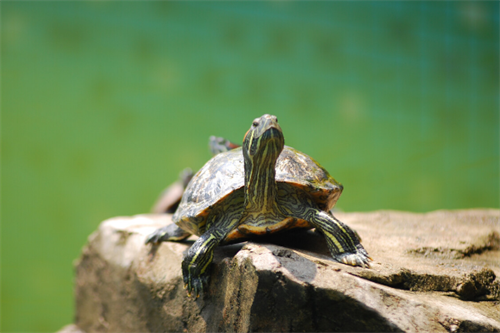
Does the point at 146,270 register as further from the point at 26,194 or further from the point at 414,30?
the point at 414,30

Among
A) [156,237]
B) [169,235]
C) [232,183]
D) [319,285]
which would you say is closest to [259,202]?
[232,183]

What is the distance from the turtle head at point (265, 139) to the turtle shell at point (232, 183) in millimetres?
310

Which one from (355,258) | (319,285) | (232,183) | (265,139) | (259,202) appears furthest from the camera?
(232,183)

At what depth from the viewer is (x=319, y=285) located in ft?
5.96

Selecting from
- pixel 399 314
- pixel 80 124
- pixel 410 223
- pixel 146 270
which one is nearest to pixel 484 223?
pixel 410 223

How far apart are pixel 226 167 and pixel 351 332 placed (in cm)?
135

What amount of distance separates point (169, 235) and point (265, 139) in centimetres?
149

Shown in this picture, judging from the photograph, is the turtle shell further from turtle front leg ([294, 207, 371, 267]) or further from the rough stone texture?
the rough stone texture

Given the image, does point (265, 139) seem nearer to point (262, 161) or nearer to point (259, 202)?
point (262, 161)

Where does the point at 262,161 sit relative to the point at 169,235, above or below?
above

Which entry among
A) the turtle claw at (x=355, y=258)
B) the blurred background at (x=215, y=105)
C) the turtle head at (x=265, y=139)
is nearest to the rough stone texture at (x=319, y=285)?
the turtle claw at (x=355, y=258)

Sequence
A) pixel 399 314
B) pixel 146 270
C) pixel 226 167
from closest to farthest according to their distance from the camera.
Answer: pixel 399 314
pixel 226 167
pixel 146 270

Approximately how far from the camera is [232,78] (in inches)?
279

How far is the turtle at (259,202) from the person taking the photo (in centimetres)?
218
